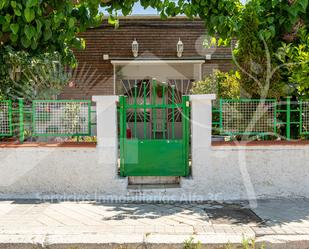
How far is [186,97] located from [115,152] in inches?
57.3

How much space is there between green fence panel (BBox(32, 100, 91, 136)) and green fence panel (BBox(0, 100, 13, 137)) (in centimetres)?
40

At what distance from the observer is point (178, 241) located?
4.04m

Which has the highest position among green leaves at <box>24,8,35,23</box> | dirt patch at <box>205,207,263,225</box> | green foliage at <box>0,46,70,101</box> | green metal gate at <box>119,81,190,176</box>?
green leaves at <box>24,8,35,23</box>

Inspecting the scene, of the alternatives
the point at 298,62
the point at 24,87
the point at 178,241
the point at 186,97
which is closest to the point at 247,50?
the point at 298,62

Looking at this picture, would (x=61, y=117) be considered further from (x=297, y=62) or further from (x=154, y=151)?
(x=297, y=62)

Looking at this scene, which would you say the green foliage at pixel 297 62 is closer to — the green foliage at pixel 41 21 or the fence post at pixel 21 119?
the green foliage at pixel 41 21

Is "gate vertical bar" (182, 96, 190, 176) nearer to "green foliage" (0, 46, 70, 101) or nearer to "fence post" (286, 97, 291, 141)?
"fence post" (286, 97, 291, 141)

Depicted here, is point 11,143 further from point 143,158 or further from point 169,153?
point 169,153

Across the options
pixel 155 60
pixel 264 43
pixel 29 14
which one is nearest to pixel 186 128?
pixel 264 43

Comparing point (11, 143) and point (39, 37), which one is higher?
point (39, 37)

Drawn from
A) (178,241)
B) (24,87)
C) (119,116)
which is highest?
(24,87)

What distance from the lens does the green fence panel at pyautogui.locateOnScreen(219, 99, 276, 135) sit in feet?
19.5

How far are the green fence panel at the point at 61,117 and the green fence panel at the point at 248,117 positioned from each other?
2199 mm

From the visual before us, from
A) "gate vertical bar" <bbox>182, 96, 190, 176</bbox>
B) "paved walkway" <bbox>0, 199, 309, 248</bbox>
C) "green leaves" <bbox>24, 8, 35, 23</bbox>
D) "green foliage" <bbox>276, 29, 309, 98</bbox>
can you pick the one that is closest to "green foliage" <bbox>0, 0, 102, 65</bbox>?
"green leaves" <bbox>24, 8, 35, 23</bbox>
